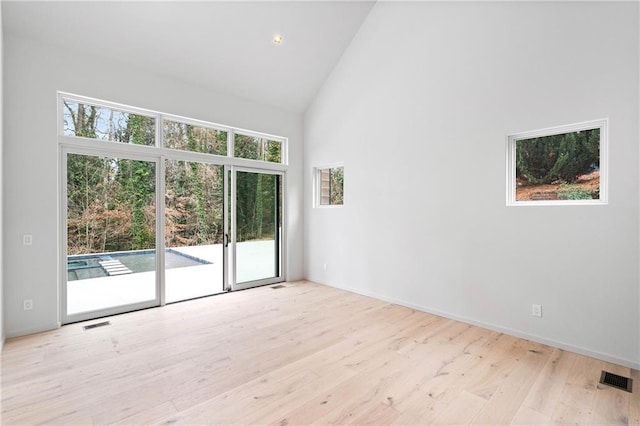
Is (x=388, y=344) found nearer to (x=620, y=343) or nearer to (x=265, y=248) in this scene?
(x=620, y=343)

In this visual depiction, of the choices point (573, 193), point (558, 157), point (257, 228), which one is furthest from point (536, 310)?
point (257, 228)

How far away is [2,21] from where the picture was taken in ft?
10.4

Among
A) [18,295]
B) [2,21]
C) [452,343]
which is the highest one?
[2,21]

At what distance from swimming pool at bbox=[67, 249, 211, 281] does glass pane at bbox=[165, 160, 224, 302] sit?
0.01m

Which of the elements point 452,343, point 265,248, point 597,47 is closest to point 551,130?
point 597,47

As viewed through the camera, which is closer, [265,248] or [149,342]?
[149,342]

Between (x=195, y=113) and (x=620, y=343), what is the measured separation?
5501mm

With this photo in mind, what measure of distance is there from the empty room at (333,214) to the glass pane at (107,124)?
30 mm

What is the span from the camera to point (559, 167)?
10.6 feet

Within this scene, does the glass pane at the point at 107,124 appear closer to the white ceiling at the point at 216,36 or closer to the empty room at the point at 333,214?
the empty room at the point at 333,214

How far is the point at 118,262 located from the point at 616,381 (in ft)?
17.1

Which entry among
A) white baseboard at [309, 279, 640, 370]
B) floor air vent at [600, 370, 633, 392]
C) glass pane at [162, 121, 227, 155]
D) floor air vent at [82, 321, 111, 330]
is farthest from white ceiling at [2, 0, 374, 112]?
floor air vent at [600, 370, 633, 392]

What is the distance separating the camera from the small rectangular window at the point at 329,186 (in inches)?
217

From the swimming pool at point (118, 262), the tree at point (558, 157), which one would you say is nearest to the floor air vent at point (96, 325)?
the swimming pool at point (118, 262)
